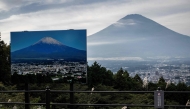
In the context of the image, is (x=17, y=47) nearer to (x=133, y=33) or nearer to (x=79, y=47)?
(x=79, y=47)

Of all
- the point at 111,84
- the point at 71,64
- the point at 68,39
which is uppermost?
the point at 68,39

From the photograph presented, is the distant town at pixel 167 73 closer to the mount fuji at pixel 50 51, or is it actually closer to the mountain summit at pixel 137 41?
the mountain summit at pixel 137 41

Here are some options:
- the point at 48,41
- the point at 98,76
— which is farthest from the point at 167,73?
the point at 48,41

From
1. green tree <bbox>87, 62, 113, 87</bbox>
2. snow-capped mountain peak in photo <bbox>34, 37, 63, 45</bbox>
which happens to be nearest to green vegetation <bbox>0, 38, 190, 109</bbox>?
green tree <bbox>87, 62, 113, 87</bbox>

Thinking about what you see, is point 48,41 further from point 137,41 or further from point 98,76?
point 137,41

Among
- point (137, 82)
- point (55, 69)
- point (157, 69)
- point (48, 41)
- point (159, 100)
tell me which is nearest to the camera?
point (159, 100)

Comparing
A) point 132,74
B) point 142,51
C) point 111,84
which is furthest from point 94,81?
point 142,51

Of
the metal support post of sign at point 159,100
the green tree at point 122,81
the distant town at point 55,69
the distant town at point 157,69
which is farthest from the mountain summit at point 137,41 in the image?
the metal support post of sign at point 159,100

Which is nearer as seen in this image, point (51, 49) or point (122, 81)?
point (51, 49)
